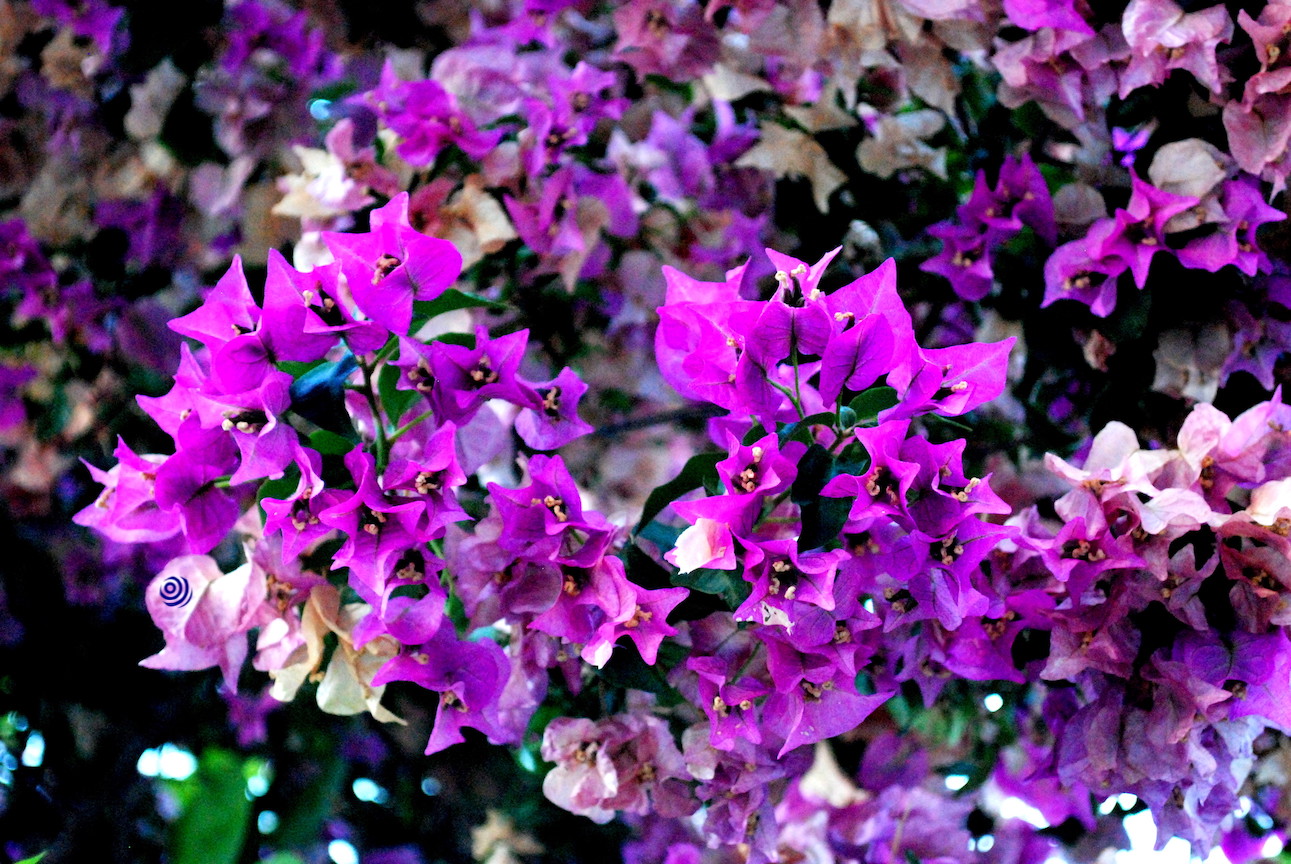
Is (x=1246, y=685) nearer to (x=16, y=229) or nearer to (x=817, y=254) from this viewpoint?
(x=817, y=254)

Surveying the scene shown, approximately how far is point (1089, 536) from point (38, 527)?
4.48ft

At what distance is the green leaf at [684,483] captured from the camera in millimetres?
767

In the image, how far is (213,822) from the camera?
84cm

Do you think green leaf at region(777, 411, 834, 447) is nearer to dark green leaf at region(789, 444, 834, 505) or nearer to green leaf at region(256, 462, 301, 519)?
dark green leaf at region(789, 444, 834, 505)

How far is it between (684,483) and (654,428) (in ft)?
3.30

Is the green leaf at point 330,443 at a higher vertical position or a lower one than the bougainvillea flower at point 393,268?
lower

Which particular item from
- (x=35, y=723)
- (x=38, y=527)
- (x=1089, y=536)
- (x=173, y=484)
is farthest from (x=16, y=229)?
(x=1089, y=536)

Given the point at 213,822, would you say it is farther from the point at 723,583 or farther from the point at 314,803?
the point at 314,803

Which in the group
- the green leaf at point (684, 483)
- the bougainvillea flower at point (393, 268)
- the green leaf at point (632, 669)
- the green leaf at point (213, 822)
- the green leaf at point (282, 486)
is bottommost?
the green leaf at point (213, 822)

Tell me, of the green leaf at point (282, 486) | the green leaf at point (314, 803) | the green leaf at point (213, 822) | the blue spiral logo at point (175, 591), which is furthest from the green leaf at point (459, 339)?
the green leaf at point (314, 803)

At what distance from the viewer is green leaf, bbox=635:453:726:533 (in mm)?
767

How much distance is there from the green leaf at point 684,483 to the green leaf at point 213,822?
1.13 ft

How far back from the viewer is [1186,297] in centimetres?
98

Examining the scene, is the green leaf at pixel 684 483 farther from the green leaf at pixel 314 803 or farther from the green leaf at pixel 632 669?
the green leaf at pixel 314 803
